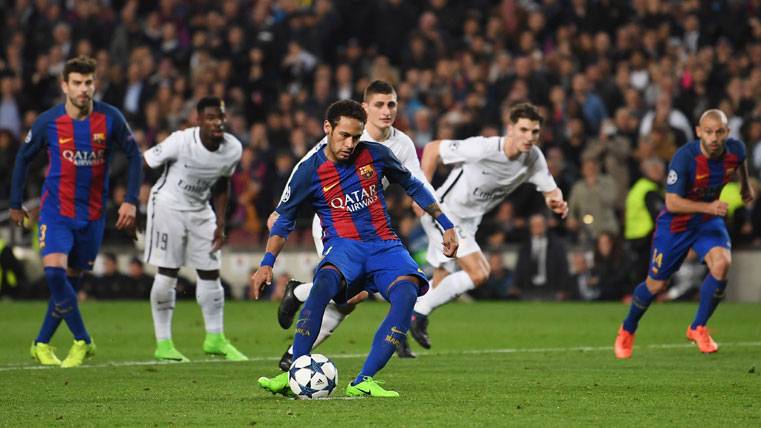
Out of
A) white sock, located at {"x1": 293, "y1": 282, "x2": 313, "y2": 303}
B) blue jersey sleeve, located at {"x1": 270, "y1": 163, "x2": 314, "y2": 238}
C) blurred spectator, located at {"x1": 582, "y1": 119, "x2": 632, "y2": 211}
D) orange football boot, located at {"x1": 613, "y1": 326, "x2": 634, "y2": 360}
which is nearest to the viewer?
blue jersey sleeve, located at {"x1": 270, "y1": 163, "x2": 314, "y2": 238}

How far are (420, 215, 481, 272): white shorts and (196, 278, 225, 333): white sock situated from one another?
215cm

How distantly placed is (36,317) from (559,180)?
830 cm

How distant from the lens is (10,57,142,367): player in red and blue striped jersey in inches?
498

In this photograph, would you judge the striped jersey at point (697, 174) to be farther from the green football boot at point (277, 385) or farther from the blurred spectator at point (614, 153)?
the blurred spectator at point (614, 153)

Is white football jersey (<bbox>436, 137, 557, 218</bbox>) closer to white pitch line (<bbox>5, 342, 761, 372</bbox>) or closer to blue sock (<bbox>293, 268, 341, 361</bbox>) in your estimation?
white pitch line (<bbox>5, 342, 761, 372</bbox>)

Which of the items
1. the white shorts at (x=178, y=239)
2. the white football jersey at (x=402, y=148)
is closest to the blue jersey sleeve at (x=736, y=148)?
the white football jersey at (x=402, y=148)

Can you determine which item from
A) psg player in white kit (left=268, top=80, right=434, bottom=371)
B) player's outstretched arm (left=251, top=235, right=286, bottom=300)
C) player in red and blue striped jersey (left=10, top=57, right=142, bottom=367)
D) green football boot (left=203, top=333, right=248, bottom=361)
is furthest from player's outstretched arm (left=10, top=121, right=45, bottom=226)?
player's outstretched arm (left=251, top=235, right=286, bottom=300)

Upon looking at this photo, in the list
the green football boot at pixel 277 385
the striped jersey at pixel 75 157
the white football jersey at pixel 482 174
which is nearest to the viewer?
the green football boot at pixel 277 385

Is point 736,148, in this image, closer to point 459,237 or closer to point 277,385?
point 459,237

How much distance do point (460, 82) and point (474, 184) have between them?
9.86m

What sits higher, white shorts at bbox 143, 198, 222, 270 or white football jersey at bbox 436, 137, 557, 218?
white football jersey at bbox 436, 137, 557, 218

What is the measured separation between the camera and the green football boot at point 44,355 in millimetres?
12758

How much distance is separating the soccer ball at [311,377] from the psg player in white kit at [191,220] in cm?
423

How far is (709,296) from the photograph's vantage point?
44.7 feet
